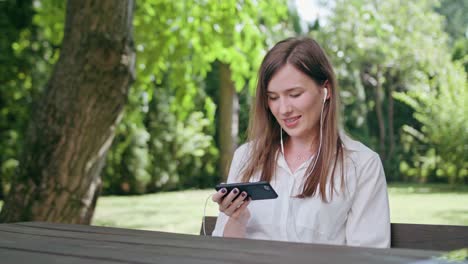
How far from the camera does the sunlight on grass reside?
26.7 feet

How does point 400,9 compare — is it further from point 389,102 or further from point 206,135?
point 206,135

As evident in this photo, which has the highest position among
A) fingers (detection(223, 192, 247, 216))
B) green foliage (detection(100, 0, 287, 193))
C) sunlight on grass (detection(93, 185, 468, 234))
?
green foliage (detection(100, 0, 287, 193))

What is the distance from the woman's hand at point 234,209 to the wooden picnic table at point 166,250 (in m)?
0.34

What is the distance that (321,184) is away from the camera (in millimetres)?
2070

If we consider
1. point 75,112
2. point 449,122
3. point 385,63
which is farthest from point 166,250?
point 385,63

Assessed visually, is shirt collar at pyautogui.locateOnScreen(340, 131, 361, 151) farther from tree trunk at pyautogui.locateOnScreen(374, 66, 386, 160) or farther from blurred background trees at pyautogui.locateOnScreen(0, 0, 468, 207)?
tree trunk at pyautogui.locateOnScreen(374, 66, 386, 160)

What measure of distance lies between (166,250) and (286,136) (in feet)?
3.64

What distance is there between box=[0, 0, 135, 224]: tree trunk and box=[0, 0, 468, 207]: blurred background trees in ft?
1.29

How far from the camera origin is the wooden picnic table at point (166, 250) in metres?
1.14

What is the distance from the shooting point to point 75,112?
3.81 m

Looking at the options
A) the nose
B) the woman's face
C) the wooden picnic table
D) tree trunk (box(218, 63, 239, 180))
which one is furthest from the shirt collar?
tree trunk (box(218, 63, 239, 180))

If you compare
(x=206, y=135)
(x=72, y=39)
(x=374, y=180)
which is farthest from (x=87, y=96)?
(x=206, y=135)

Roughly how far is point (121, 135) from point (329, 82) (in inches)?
422

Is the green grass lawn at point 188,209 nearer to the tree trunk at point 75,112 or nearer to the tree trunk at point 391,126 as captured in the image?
the tree trunk at point 75,112
